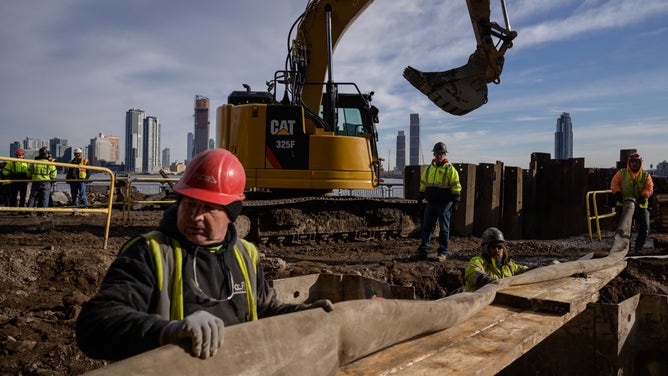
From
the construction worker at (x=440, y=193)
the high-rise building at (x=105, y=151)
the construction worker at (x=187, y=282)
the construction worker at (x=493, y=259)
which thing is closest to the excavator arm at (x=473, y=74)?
the construction worker at (x=440, y=193)

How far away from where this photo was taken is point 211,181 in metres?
2.23

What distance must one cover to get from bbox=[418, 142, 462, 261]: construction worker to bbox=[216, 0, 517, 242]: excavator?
44.9 inches

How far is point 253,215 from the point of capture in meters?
10.4

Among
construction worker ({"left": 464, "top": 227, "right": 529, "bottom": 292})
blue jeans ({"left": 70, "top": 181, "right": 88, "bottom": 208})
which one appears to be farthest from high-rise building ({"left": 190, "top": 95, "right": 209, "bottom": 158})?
construction worker ({"left": 464, "top": 227, "right": 529, "bottom": 292})

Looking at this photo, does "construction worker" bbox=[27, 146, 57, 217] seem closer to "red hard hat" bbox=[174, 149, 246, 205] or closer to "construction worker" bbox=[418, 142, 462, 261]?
"construction worker" bbox=[418, 142, 462, 261]

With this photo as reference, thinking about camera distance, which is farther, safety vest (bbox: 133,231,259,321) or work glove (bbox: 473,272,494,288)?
work glove (bbox: 473,272,494,288)

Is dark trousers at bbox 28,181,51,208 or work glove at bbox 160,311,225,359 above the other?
dark trousers at bbox 28,181,51,208

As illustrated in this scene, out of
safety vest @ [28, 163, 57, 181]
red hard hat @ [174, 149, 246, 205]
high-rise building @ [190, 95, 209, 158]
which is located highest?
high-rise building @ [190, 95, 209, 158]

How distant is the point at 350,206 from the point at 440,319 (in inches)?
348

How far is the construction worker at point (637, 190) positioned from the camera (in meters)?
9.60

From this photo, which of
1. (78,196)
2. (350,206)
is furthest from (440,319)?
(78,196)

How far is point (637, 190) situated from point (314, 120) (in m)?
6.41

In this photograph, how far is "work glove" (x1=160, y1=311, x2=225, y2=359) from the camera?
165 centimetres

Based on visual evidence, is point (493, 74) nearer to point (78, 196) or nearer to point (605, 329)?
point (605, 329)
